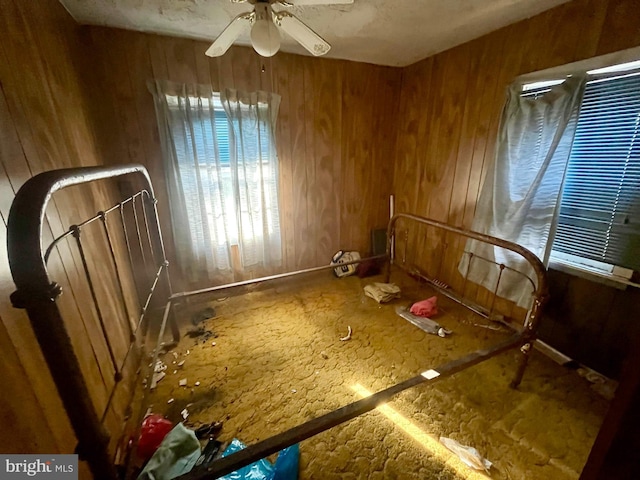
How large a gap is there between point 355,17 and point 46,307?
221 cm

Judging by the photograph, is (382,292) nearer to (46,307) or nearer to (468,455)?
(468,455)

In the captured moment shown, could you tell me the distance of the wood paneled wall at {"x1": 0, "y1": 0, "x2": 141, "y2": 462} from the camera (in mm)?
733

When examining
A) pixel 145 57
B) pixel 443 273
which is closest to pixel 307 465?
pixel 443 273

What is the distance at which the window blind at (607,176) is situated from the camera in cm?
148

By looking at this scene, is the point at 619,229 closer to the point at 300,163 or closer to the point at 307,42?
the point at 307,42

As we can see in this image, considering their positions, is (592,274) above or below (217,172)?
below

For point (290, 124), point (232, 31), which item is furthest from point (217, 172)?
point (232, 31)

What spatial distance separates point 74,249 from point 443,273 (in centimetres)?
289

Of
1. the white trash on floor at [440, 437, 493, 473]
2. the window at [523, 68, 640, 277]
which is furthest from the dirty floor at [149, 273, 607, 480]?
the window at [523, 68, 640, 277]

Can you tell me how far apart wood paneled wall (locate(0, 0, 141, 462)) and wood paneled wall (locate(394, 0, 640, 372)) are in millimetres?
2747

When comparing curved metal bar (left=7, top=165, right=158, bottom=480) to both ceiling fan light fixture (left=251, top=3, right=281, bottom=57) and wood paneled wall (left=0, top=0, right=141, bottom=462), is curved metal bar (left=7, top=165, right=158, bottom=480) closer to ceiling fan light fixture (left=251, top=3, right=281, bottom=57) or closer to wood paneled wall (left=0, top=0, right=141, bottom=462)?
wood paneled wall (left=0, top=0, right=141, bottom=462)

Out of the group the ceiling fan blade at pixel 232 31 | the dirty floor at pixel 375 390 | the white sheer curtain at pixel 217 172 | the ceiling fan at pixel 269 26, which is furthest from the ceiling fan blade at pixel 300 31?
the dirty floor at pixel 375 390

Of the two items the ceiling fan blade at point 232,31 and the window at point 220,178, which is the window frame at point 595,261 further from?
the window at point 220,178

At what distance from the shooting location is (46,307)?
1.82 ft
